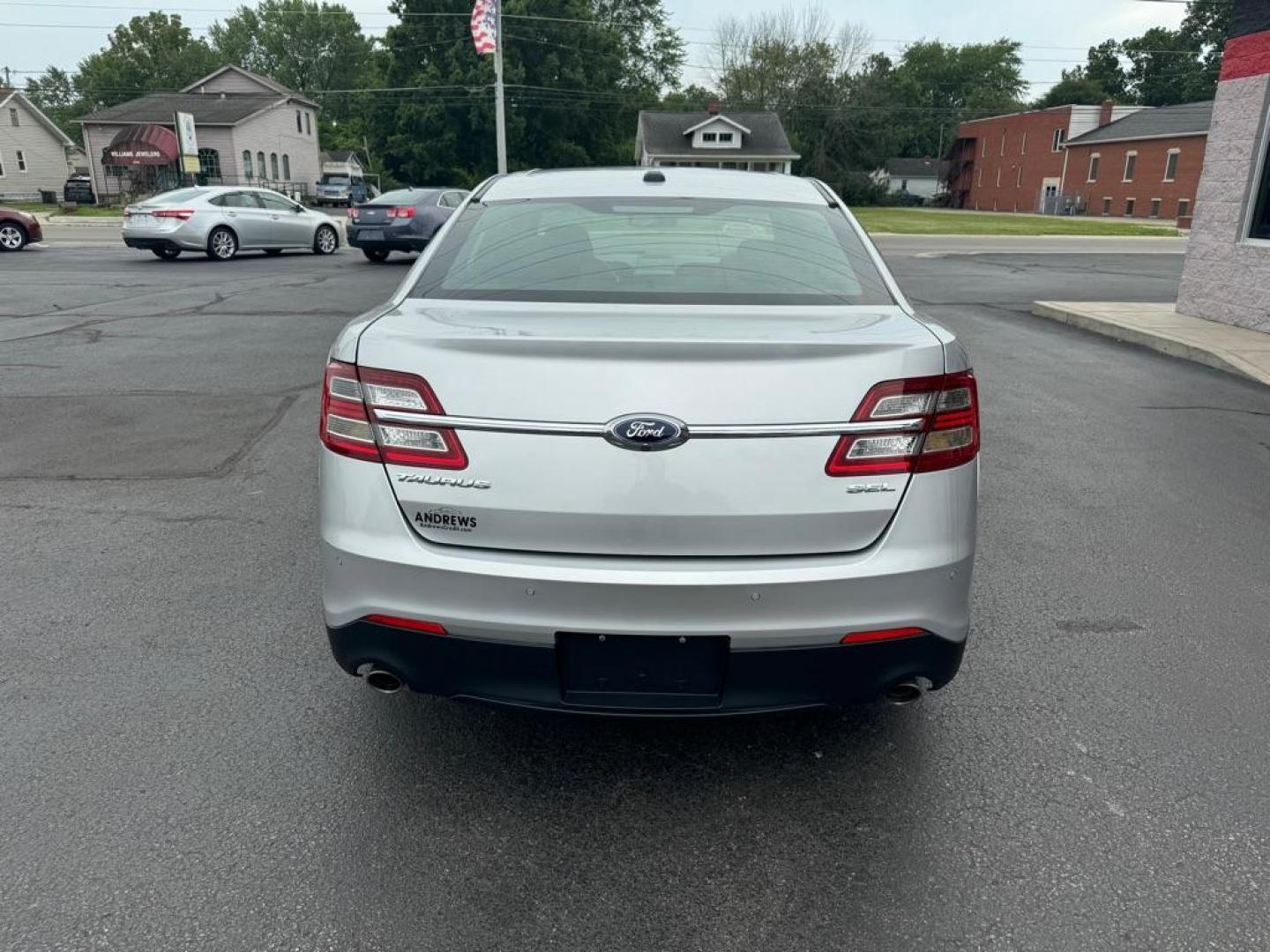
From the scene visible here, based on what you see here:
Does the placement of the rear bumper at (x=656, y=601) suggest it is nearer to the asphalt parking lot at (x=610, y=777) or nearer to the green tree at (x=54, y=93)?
the asphalt parking lot at (x=610, y=777)

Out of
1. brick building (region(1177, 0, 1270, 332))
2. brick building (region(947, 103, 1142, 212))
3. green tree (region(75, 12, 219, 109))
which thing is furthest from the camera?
green tree (region(75, 12, 219, 109))

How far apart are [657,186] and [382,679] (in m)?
2.10

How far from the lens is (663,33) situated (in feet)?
258

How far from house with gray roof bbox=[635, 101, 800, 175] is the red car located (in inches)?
1763

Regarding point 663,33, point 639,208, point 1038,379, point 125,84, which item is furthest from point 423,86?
point 639,208

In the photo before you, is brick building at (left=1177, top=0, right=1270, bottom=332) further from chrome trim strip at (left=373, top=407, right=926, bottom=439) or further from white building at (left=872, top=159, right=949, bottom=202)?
white building at (left=872, top=159, right=949, bottom=202)

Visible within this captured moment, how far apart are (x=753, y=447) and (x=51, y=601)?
125 inches

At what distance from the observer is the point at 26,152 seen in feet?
188

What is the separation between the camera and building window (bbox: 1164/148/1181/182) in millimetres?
56438

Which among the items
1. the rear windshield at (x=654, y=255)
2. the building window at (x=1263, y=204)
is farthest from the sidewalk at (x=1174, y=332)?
the rear windshield at (x=654, y=255)

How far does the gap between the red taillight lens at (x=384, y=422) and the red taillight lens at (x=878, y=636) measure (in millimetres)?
1036

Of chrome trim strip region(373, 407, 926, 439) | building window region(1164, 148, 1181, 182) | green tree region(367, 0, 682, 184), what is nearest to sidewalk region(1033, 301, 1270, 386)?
chrome trim strip region(373, 407, 926, 439)

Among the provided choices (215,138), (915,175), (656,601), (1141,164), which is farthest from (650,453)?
(915,175)

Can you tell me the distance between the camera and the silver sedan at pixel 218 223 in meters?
19.3
